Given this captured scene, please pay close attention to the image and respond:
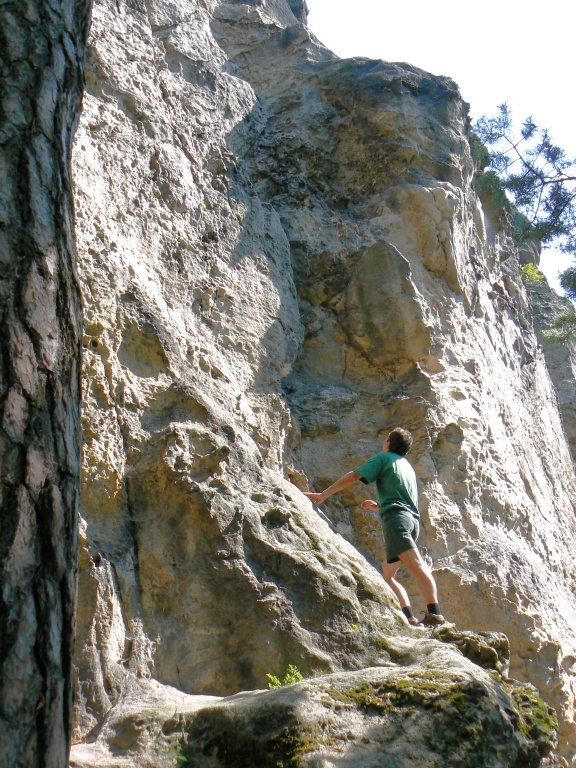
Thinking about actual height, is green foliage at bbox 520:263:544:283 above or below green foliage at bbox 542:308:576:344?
above

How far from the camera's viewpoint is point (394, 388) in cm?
759

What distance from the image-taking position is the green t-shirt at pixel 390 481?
5.91 metres

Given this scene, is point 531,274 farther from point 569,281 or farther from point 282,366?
point 282,366

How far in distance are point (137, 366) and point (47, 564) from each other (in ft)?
10.9

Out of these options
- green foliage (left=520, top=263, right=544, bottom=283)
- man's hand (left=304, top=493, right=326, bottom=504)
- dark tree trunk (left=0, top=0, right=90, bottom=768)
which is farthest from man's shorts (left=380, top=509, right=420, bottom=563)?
green foliage (left=520, top=263, right=544, bottom=283)

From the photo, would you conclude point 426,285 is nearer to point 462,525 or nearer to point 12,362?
point 462,525

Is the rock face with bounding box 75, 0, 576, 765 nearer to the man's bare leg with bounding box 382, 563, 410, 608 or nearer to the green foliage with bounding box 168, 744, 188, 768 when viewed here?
the green foliage with bounding box 168, 744, 188, 768

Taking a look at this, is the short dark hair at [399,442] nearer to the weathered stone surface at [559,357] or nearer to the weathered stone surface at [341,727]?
the weathered stone surface at [341,727]

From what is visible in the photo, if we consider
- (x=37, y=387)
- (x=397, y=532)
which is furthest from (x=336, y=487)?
(x=37, y=387)

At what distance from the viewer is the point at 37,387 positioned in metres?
2.00

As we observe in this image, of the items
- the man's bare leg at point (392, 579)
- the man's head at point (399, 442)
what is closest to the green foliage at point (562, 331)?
the man's head at point (399, 442)

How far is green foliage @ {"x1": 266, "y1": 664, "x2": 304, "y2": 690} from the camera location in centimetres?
412

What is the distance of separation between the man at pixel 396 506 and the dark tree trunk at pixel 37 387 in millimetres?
3877

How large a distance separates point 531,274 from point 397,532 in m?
13.0
